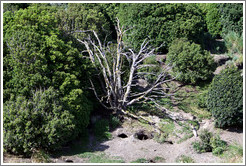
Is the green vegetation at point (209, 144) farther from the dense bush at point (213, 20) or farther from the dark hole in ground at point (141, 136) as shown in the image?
the dense bush at point (213, 20)

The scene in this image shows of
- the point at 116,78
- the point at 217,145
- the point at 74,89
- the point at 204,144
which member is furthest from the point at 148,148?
the point at 74,89

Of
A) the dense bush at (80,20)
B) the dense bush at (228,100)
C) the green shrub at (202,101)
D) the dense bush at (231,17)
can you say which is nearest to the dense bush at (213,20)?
the dense bush at (231,17)

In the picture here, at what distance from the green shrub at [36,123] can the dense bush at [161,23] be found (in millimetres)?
7812

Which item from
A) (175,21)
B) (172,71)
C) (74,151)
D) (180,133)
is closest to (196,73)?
(172,71)

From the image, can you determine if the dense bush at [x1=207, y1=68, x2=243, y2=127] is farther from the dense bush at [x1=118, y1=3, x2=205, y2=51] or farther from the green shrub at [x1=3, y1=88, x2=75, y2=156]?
the dense bush at [x1=118, y1=3, x2=205, y2=51]

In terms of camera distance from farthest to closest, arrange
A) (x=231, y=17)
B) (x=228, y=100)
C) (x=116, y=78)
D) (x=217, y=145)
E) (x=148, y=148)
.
→ (x=231, y=17), (x=116, y=78), (x=228, y=100), (x=148, y=148), (x=217, y=145)

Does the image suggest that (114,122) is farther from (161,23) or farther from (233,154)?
(161,23)

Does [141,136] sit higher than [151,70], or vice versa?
[151,70]

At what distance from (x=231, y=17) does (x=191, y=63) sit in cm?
603

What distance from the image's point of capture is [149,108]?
488 inches

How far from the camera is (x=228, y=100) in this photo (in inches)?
401

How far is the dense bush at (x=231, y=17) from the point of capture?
17.6 metres

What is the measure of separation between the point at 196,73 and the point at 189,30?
2.65 meters

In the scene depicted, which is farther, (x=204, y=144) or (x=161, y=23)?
(x=161, y=23)
